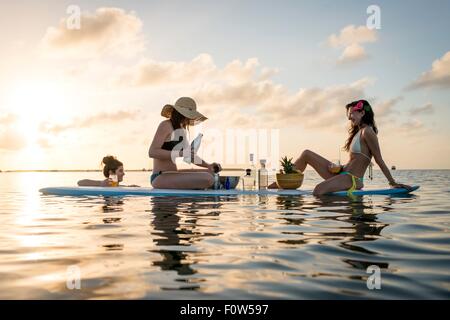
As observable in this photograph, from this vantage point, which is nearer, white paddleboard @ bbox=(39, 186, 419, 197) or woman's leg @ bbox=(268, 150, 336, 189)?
white paddleboard @ bbox=(39, 186, 419, 197)

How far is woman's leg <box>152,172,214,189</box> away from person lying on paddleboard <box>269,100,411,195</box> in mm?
2291

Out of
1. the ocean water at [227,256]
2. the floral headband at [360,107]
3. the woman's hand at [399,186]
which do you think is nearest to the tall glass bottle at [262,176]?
the floral headband at [360,107]

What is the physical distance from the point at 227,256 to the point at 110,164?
8.23 metres

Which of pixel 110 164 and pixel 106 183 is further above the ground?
pixel 110 164

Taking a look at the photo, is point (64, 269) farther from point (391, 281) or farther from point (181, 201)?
point (181, 201)

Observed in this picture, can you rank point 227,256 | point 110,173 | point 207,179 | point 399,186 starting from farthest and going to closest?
1. point 110,173
2. point 207,179
3. point 399,186
4. point 227,256

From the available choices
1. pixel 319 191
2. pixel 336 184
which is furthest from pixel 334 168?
pixel 319 191

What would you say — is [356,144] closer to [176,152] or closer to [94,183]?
[176,152]

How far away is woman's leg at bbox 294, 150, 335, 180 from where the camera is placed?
31.6 ft

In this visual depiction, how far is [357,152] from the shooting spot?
28.7 ft

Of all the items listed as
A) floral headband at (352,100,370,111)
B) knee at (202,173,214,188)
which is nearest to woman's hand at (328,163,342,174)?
floral headband at (352,100,370,111)

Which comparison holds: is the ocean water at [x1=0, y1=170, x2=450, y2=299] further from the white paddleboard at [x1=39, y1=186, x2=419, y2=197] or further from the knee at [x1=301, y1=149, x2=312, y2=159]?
the knee at [x1=301, y1=149, x2=312, y2=159]

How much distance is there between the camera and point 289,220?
18.0 feet
